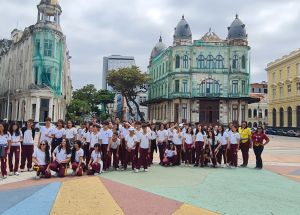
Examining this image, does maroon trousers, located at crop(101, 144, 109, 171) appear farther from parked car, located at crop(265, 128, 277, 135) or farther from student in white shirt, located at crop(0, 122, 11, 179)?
parked car, located at crop(265, 128, 277, 135)

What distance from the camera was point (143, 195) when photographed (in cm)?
835

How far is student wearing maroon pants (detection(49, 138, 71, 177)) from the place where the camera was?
1060cm

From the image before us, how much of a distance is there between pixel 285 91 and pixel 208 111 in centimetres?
1379

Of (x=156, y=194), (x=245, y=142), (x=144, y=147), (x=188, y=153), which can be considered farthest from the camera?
(x=188, y=153)

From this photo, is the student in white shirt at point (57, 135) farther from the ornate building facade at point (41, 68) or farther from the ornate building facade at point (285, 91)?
the ornate building facade at point (285, 91)

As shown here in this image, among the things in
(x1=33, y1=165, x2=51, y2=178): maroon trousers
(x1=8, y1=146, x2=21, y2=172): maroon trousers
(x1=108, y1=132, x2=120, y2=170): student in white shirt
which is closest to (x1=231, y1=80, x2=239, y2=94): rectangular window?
(x1=108, y1=132, x2=120, y2=170): student in white shirt

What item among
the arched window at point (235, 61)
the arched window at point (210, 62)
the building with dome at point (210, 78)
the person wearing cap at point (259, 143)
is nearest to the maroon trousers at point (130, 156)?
the person wearing cap at point (259, 143)

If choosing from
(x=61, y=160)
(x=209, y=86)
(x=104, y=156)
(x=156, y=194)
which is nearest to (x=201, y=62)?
(x=209, y=86)

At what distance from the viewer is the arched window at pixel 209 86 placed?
52719 millimetres

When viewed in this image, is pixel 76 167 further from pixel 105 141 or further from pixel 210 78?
pixel 210 78

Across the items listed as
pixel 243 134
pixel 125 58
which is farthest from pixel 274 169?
pixel 125 58

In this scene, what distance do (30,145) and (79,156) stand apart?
6.36 ft

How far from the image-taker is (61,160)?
10688 millimetres

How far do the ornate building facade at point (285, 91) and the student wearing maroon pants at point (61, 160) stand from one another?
47.2 meters
